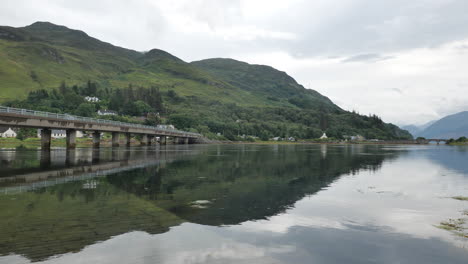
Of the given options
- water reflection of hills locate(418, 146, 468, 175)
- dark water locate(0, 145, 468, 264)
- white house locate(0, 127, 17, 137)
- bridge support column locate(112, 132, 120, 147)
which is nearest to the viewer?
dark water locate(0, 145, 468, 264)

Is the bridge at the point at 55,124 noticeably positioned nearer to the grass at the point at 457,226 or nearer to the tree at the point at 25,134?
the tree at the point at 25,134

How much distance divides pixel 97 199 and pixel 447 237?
703 inches

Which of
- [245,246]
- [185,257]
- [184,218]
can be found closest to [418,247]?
[245,246]

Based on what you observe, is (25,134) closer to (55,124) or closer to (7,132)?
(7,132)

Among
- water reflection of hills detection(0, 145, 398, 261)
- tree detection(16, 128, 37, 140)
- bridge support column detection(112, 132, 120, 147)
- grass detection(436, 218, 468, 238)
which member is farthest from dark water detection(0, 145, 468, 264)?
tree detection(16, 128, 37, 140)

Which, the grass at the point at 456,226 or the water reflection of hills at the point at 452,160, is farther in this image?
the water reflection of hills at the point at 452,160

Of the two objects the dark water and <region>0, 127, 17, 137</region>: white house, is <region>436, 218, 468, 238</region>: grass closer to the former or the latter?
the dark water

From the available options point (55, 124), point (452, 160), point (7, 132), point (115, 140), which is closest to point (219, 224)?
point (55, 124)

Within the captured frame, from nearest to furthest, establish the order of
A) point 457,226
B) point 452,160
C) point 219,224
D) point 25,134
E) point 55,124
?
point 219,224, point 457,226, point 452,160, point 55,124, point 25,134

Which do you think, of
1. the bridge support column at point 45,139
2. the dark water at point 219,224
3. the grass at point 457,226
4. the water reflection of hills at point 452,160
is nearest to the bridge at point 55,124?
the bridge support column at point 45,139

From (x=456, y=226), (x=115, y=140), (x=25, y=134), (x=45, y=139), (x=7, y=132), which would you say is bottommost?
(x=456, y=226)

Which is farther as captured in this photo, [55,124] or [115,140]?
[115,140]

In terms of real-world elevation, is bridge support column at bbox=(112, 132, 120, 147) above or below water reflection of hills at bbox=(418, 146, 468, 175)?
above

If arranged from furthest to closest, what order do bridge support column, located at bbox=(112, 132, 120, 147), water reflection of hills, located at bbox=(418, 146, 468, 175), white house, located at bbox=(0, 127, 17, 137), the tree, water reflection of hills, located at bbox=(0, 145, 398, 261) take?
white house, located at bbox=(0, 127, 17, 137) < the tree < bridge support column, located at bbox=(112, 132, 120, 147) < water reflection of hills, located at bbox=(418, 146, 468, 175) < water reflection of hills, located at bbox=(0, 145, 398, 261)
